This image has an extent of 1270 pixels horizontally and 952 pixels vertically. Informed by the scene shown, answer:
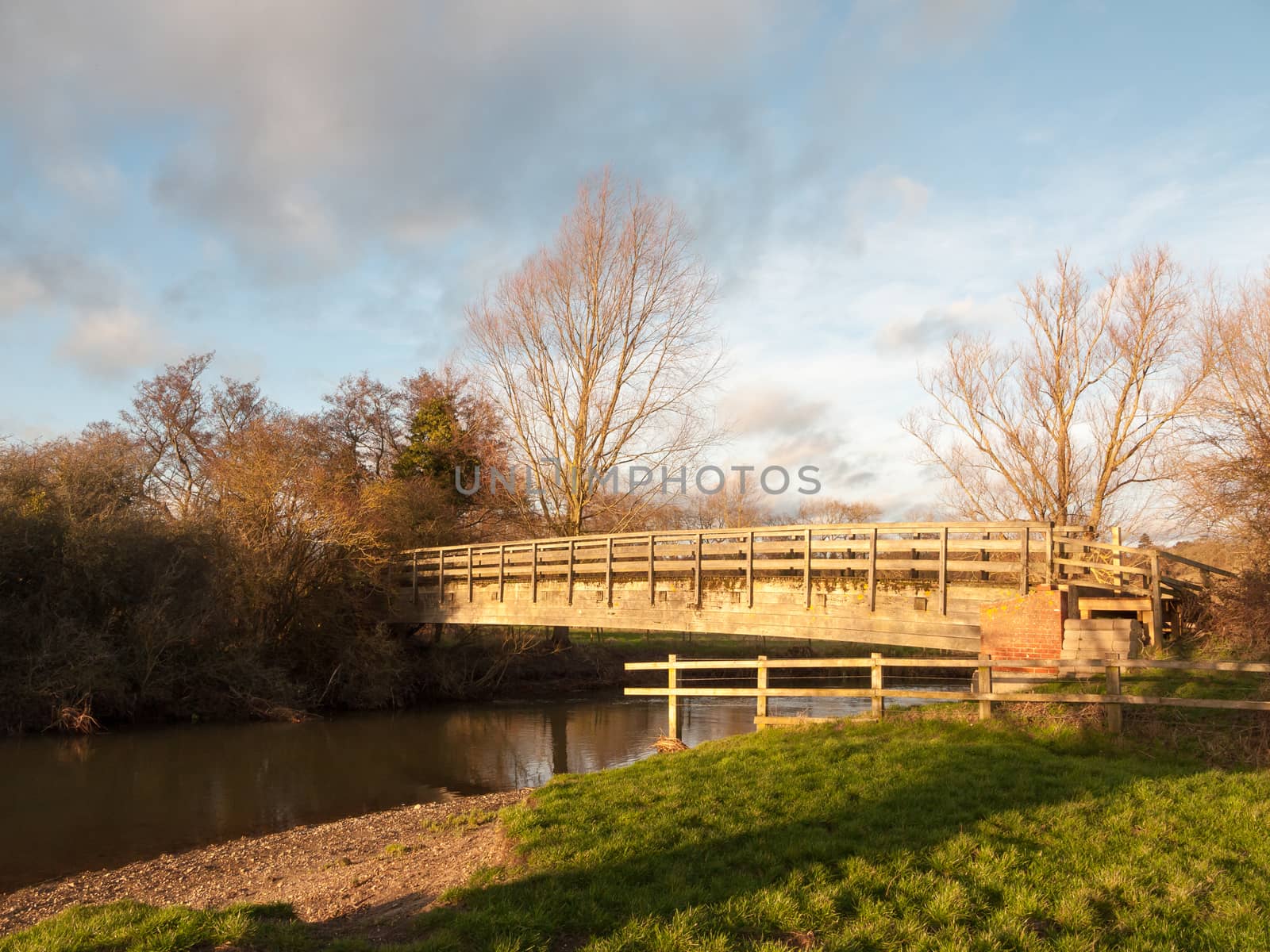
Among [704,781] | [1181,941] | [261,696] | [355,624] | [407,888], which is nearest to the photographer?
[1181,941]

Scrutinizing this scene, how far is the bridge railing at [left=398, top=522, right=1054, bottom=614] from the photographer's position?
13.0 metres

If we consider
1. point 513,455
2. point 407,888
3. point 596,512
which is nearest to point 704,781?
point 407,888

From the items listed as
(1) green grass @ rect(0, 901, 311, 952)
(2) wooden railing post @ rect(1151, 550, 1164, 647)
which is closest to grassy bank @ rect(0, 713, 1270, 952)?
(1) green grass @ rect(0, 901, 311, 952)

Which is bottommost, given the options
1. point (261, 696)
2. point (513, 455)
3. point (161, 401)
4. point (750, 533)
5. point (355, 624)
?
point (261, 696)

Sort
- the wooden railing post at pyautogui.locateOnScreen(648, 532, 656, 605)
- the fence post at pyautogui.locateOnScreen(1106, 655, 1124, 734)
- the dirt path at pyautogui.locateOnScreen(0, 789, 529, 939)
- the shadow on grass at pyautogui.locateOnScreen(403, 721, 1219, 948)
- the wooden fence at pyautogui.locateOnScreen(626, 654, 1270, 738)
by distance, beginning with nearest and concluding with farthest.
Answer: the shadow on grass at pyautogui.locateOnScreen(403, 721, 1219, 948)
the dirt path at pyautogui.locateOnScreen(0, 789, 529, 939)
the wooden fence at pyautogui.locateOnScreen(626, 654, 1270, 738)
the fence post at pyautogui.locateOnScreen(1106, 655, 1124, 734)
the wooden railing post at pyautogui.locateOnScreen(648, 532, 656, 605)

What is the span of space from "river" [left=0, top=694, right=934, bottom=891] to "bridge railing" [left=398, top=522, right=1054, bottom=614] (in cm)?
352

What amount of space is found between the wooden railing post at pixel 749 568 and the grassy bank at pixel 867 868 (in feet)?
20.7

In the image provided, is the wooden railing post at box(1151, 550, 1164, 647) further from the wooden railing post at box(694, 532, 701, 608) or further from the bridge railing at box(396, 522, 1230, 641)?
the wooden railing post at box(694, 532, 701, 608)

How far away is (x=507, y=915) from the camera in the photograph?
5.55 m

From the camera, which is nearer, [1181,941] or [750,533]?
[1181,941]

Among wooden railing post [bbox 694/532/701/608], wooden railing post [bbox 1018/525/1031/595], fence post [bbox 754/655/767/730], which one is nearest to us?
fence post [bbox 754/655/767/730]

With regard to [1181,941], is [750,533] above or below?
above

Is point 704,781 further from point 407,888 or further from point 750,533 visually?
point 750,533

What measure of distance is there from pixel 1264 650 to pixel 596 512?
1839cm
